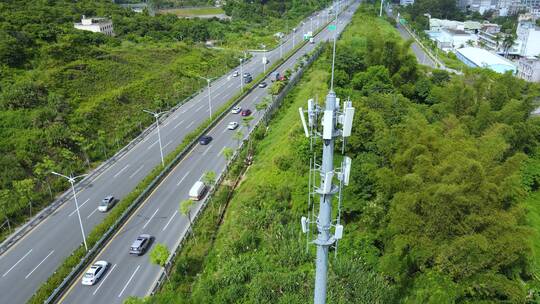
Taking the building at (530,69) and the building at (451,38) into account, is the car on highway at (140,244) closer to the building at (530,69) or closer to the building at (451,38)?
the building at (530,69)

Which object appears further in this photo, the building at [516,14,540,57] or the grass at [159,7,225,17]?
the grass at [159,7,225,17]

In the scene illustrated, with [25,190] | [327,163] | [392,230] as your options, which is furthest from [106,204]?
[327,163]

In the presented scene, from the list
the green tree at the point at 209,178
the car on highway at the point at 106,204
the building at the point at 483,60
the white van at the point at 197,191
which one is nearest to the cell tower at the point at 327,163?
the green tree at the point at 209,178

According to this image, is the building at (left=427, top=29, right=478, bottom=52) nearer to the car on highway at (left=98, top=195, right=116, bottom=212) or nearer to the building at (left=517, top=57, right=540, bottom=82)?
the building at (left=517, top=57, right=540, bottom=82)

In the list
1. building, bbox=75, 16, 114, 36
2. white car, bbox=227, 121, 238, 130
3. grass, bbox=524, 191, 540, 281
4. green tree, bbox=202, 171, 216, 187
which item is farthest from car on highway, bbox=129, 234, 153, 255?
building, bbox=75, 16, 114, 36

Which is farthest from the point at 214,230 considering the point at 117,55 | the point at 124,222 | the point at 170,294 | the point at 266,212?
the point at 117,55
